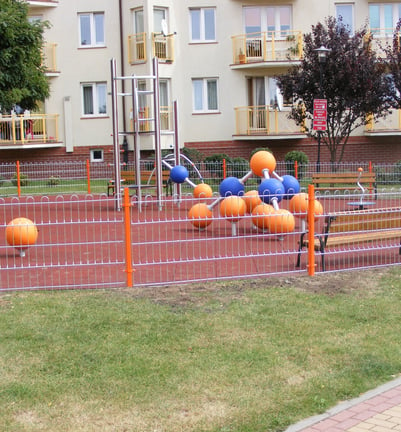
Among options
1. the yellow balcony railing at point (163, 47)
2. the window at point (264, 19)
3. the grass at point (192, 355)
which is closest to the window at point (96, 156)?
the yellow balcony railing at point (163, 47)

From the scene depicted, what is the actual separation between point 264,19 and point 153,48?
17.6 ft

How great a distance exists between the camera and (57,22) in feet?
105

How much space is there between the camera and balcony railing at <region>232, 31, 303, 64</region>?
31.7 meters

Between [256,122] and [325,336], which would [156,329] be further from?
[256,122]

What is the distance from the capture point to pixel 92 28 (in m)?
32.3

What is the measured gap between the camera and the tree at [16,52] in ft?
66.5

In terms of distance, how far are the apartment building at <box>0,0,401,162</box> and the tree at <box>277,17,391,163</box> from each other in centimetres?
325

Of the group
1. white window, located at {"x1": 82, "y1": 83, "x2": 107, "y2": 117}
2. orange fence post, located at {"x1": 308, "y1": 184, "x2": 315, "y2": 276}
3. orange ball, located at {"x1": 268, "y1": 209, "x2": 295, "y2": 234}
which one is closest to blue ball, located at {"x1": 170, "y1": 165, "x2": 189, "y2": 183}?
orange ball, located at {"x1": 268, "y1": 209, "x2": 295, "y2": 234}

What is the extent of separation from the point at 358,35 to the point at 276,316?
22.8 meters

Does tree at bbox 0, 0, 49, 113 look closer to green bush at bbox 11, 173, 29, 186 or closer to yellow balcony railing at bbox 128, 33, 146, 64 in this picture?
green bush at bbox 11, 173, 29, 186

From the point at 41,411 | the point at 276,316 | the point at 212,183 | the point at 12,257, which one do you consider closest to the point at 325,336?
the point at 276,316

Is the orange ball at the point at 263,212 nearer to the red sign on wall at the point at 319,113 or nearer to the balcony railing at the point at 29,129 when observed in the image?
the red sign on wall at the point at 319,113

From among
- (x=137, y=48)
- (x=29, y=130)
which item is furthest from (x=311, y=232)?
(x=29, y=130)

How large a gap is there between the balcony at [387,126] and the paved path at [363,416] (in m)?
27.2
